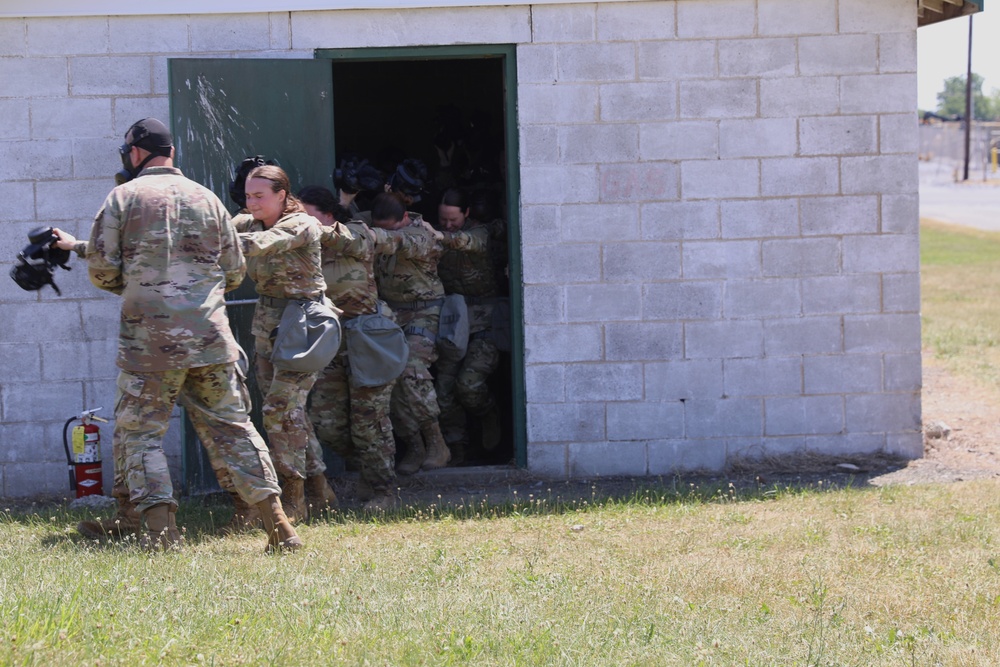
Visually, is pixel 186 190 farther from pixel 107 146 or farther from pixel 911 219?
pixel 911 219

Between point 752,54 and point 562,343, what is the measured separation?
2098 mm

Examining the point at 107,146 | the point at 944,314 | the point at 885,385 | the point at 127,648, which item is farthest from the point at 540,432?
the point at 944,314

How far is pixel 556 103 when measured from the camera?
726cm

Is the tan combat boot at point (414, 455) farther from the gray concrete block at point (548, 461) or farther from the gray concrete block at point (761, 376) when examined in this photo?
the gray concrete block at point (761, 376)

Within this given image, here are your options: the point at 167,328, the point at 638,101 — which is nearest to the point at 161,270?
the point at 167,328

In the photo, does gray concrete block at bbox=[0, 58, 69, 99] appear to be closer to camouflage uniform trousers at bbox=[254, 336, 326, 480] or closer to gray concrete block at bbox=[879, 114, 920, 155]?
camouflage uniform trousers at bbox=[254, 336, 326, 480]

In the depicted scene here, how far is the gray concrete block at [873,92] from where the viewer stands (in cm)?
734

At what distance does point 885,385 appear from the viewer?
752cm

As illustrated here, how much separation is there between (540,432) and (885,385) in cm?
218

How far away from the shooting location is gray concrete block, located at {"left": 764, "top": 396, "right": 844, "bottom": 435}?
748 cm

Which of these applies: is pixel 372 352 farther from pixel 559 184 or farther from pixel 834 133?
pixel 834 133

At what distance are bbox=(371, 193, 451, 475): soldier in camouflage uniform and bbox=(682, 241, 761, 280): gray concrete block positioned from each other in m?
1.54

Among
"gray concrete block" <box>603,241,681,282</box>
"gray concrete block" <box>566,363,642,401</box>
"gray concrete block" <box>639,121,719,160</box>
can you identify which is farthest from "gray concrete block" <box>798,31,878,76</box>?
"gray concrete block" <box>566,363,642,401</box>

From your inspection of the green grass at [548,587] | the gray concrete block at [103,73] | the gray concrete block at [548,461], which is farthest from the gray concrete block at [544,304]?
the gray concrete block at [103,73]
